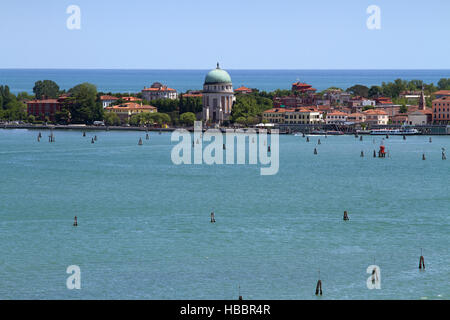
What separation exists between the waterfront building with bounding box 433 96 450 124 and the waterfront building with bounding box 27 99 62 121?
2365 inches

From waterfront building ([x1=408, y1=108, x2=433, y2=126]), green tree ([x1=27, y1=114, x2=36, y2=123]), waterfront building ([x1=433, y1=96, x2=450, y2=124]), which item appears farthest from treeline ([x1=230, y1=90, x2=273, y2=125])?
green tree ([x1=27, y1=114, x2=36, y2=123])

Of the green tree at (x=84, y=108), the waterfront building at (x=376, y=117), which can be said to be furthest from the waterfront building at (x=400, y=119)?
the green tree at (x=84, y=108)

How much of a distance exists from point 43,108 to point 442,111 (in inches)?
2525

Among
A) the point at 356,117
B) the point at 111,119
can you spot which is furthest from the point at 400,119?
the point at 111,119

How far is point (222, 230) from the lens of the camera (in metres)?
42.7

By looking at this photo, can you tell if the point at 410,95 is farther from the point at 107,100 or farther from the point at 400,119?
the point at 107,100

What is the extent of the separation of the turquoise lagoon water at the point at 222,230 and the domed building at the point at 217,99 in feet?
216

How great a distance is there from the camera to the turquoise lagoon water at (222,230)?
1273 inches

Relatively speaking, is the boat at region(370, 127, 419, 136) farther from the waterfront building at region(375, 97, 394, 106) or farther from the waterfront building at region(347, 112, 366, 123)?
the waterfront building at region(375, 97, 394, 106)

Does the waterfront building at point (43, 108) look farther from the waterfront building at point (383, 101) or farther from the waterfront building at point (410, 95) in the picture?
the waterfront building at point (410, 95)

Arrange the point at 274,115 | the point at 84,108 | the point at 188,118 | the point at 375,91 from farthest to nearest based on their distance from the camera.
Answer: the point at 375,91 → the point at 84,108 → the point at 188,118 → the point at 274,115
